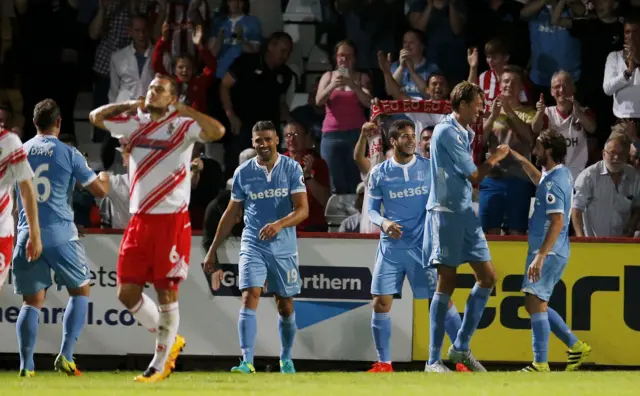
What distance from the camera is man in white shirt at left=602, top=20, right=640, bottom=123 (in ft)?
49.2

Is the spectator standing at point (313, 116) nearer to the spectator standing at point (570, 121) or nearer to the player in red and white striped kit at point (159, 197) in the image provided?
the spectator standing at point (570, 121)

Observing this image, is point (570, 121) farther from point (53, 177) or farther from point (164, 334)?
point (164, 334)

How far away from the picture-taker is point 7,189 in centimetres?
1034

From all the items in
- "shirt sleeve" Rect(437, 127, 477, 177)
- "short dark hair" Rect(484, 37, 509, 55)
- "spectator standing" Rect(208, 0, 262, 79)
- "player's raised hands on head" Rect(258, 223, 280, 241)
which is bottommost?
"player's raised hands on head" Rect(258, 223, 280, 241)

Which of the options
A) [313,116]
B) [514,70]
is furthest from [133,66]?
[514,70]

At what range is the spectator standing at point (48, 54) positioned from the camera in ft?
55.9

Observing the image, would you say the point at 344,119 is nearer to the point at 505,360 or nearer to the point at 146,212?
the point at 505,360

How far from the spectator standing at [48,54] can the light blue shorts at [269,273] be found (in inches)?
217

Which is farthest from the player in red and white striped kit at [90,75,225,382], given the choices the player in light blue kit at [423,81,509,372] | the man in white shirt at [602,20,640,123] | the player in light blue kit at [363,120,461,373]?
the man in white shirt at [602,20,640,123]

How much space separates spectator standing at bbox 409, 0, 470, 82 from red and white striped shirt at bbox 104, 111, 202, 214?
6.07m

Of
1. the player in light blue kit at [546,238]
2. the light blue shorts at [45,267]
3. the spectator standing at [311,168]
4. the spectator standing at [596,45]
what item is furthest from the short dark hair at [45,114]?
the spectator standing at [596,45]

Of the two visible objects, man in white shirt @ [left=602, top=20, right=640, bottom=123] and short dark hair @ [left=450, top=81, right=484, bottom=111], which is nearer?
short dark hair @ [left=450, top=81, right=484, bottom=111]

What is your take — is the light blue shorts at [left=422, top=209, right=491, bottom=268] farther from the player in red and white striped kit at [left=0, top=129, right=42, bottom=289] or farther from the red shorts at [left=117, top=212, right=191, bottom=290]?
the player in red and white striped kit at [left=0, top=129, right=42, bottom=289]

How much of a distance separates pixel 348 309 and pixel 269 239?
1.59 m
